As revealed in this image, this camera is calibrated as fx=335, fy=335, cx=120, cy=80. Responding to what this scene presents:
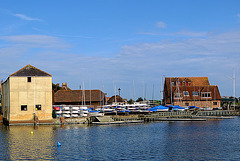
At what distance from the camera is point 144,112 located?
97438 mm

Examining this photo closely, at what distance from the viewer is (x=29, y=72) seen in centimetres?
7388

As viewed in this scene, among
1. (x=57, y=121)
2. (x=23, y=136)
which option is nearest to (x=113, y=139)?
(x=23, y=136)

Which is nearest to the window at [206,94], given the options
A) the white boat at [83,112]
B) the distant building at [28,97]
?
the white boat at [83,112]

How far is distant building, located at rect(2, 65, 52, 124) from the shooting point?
7200 centimetres

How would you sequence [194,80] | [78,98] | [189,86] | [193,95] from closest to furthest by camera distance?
[78,98], [193,95], [189,86], [194,80]

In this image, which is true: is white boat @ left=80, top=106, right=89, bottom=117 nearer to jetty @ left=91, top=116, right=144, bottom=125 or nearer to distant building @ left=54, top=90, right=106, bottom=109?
jetty @ left=91, top=116, right=144, bottom=125

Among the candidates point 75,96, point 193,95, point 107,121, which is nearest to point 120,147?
point 107,121

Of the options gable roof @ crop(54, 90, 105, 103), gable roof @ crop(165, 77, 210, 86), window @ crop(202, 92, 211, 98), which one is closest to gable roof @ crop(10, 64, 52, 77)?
gable roof @ crop(54, 90, 105, 103)

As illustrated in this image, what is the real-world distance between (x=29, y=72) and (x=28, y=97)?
5.58 metres

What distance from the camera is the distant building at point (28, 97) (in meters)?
72.0

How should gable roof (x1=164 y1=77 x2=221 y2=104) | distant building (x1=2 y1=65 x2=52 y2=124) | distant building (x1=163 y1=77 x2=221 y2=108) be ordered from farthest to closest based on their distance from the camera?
gable roof (x1=164 y1=77 x2=221 y2=104), distant building (x1=163 y1=77 x2=221 y2=108), distant building (x1=2 y1=65 x2=52 y2=124)

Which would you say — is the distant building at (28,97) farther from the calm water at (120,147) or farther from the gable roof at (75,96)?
the gable roof at (75,96)

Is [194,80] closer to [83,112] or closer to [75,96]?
[75,96]

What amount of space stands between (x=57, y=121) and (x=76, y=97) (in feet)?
120
